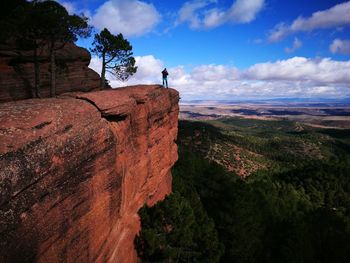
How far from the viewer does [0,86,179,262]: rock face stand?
549 inches

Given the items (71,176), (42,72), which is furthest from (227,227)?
(71,176)

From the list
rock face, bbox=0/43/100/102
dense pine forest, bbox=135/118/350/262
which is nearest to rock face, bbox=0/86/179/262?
dense pine forest, bbox=135/118/350/262

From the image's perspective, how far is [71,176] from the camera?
56.0 feet

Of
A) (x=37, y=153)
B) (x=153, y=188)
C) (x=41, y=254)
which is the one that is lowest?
(x=153, y=188)

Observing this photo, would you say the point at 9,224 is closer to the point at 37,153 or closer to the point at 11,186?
the point at 11,186

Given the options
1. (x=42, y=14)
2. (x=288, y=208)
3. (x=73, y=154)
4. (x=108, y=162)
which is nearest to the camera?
(x=73, y=154)

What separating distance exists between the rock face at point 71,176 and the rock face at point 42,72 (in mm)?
16365

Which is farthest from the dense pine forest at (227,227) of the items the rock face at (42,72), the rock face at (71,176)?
the rock face at (42,72)

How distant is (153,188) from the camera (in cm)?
3516

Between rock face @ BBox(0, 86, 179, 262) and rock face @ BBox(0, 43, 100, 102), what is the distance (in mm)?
16365

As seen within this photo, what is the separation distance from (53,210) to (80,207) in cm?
236

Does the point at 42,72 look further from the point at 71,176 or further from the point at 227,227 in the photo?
the point at 227,227

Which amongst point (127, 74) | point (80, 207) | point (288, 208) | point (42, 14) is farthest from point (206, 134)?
point (80, 207)

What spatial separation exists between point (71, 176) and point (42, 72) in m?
27.0
